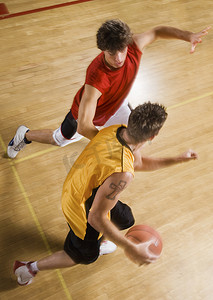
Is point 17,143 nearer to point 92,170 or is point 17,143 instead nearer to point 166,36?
point 92,170

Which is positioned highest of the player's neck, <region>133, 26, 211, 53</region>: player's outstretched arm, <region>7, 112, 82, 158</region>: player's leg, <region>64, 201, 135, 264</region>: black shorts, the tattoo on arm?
<region>133, 26, 211, 53</region>: player's outstretched arm

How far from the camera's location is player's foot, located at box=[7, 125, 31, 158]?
3021 mm

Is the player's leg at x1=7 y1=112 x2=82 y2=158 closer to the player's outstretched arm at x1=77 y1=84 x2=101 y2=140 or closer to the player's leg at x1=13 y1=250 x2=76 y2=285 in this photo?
the player's outstretched arm at x1=77 y1=84 x2=101 y2=140

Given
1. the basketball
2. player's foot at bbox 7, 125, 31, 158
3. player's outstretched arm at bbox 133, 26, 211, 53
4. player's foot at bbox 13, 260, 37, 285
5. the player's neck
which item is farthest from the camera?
player's foot at bbox 7, 125, 31, 158

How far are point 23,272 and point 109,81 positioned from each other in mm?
1519

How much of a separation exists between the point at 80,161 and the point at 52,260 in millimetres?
791

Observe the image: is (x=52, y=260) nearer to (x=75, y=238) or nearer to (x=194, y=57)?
(x=75, y=238)

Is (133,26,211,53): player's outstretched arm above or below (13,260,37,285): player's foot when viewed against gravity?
above

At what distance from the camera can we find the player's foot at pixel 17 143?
3021 mm

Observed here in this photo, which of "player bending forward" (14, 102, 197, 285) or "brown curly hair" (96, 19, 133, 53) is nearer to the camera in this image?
"player bending forward" (14, 102, 197, 285)

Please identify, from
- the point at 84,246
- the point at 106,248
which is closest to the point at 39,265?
the point at 84,246

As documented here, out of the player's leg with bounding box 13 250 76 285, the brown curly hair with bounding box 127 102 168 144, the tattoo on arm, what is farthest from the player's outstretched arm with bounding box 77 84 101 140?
the player's leg with bounding box 13 250 76 285

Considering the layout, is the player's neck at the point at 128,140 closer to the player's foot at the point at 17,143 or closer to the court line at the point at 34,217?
the court line at the point at 34,217

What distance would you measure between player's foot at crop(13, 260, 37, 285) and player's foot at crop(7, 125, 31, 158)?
108 centimetres
